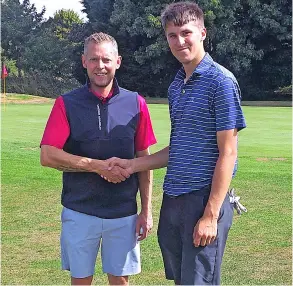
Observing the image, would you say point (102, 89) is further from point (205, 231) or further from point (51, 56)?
point (51, 56)

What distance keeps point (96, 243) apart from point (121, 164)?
54 centimetres

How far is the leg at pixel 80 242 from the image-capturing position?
3387 mm

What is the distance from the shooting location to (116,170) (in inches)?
128

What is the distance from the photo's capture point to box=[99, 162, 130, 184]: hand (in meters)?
3.26

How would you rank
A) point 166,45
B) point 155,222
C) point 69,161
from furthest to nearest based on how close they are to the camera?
point 166,45, point 155,222, point 69,161

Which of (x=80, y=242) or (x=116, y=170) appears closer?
(x=116, y=170)

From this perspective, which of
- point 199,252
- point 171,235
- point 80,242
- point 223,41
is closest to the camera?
point 199,252

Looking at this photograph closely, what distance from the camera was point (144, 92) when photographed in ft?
128

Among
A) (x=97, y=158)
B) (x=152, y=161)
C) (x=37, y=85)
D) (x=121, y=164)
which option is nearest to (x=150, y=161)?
(x=152, y=161)

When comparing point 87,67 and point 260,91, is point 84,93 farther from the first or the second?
point 260,91

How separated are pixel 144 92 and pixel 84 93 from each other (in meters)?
35.8

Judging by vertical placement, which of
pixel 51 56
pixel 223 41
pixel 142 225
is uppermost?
pixel 223 41

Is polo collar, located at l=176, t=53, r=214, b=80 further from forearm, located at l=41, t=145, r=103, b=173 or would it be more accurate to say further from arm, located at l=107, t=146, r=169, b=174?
forearm, located at l=41, t=145, r=103, b=173

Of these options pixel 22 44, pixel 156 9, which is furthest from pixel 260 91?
pixel 22 44
